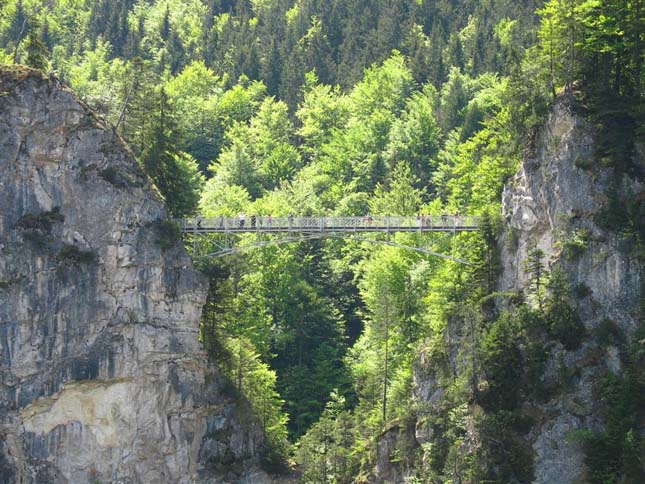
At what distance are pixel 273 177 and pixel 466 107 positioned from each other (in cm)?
1710

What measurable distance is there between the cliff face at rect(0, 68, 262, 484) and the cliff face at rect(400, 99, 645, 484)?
1321cm

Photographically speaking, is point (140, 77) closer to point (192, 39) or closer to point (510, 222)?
point (510, 222)

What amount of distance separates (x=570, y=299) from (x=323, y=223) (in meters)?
13.9

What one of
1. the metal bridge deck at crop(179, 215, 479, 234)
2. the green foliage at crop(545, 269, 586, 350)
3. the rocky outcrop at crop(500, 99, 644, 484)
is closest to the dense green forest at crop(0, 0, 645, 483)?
the green foliage at crop(545, 269, 586, 350)

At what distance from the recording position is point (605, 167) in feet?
233

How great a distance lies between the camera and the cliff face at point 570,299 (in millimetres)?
68188

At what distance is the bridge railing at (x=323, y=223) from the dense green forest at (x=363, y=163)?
1579 millimetres

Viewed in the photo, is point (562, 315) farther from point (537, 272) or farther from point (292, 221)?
point (292, 221)

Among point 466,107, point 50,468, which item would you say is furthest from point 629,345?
point 466,107

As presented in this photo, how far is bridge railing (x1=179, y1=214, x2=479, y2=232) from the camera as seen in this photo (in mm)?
75188

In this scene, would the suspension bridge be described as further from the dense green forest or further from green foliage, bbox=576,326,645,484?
green foliage, bbox=576,326,645,484

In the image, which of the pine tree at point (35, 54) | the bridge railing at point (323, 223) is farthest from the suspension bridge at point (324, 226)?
the pine tree at point (35, 54)

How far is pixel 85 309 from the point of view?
74.4m

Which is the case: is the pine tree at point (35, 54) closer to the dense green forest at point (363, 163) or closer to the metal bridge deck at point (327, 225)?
the dense green forest at point (363, 163)
